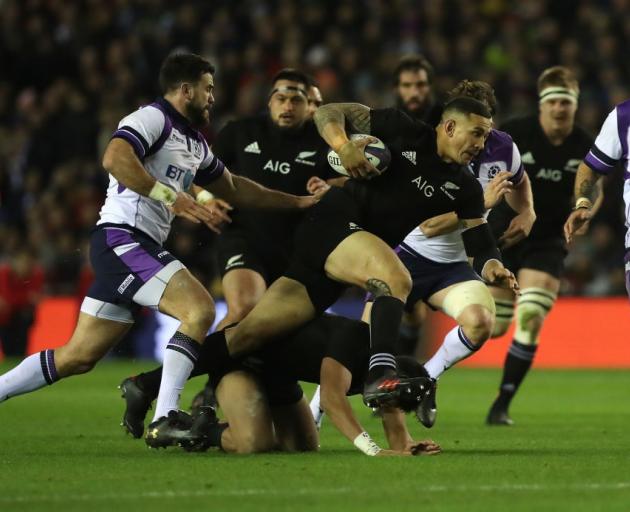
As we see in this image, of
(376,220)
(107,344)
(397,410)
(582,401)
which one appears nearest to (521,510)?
(397,410)

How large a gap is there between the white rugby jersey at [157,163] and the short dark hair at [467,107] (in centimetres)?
151

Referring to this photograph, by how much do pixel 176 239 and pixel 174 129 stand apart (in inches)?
412

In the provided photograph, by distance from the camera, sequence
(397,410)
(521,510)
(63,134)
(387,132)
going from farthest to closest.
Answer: (63,134) → (387,132) → (397,410) → (521,510)

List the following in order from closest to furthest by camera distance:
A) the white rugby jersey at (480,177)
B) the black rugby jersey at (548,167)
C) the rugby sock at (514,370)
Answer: the white rugby jersey at (480,177)
the rugby sock at (514,370)
the black rugby jersey at (548,167)

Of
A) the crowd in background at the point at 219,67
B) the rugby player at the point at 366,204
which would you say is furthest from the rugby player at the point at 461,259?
the crowd in background at the point at 219,67

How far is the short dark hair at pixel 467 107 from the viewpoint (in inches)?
319

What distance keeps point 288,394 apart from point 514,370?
137 inches

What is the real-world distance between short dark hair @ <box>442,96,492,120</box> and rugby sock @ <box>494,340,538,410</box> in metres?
3.36

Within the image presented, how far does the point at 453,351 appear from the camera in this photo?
9.38 m

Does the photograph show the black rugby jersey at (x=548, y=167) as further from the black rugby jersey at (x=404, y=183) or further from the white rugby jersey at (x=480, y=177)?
the black rugby jersey at (x=404, y=183)

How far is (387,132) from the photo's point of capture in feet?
26.4

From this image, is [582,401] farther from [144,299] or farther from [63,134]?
Result: [63,134]

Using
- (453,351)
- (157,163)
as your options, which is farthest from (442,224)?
(157,163)

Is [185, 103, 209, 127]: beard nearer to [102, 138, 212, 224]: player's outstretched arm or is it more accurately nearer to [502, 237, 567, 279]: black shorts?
[102, 138, 212, 224]: player's outstretched arm
